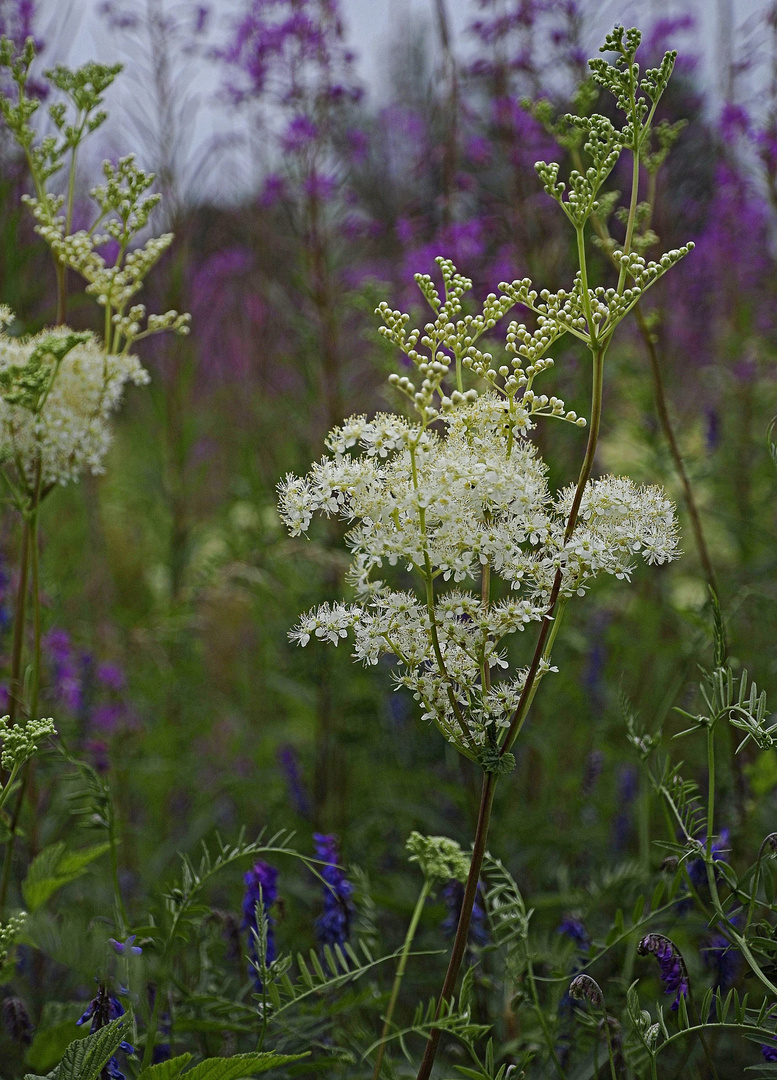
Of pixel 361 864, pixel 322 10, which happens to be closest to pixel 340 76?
pixel 322 10

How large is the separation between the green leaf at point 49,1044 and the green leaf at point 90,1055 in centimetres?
34

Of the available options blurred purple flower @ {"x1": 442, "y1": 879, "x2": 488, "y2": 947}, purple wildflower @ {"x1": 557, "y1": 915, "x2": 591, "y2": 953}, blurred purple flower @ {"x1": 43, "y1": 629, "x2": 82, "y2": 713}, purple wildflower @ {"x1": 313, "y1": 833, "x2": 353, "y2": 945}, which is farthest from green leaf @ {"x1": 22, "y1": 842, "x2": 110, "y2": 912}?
blurred purple flower @ {"x1": 43, "y1": 629, "x2": 82, "y2": 713}

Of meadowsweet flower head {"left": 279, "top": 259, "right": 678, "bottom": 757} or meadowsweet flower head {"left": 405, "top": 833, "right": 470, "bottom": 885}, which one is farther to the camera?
meadowsweet flower head {"left": 405, "top": 833, "right": 470, "bottom": 885}

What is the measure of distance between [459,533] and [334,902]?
90cm

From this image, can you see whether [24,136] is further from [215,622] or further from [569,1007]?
[215,622]

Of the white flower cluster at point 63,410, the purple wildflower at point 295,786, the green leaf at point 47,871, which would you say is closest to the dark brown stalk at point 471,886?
the green leaf at point 47,871

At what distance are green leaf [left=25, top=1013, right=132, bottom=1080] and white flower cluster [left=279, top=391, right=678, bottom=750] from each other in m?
0.57

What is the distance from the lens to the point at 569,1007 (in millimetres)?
1647

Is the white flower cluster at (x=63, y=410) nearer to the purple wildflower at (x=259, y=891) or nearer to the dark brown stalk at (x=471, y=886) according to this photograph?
the purple wildflower at (x=259, y=891)

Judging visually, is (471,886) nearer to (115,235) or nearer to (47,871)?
(47,871)

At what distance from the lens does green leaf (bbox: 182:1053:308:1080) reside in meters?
1.08

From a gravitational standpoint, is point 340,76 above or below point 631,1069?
above

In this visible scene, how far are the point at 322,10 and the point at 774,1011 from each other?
3.28 metres

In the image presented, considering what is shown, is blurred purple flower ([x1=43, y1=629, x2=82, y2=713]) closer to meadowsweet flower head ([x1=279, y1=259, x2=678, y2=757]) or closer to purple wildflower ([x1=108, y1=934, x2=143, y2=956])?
purple wildflower ([x1=108, y1=934, x2=143, y2=956])
